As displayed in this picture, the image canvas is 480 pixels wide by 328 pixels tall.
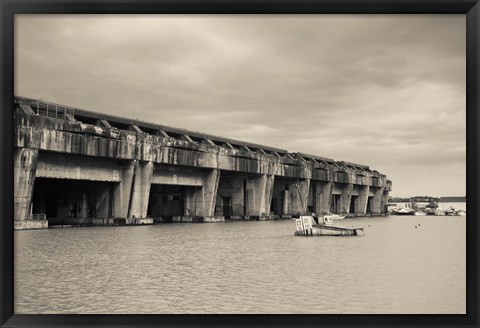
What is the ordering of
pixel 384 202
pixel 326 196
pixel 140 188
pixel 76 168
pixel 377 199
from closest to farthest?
pixel 76 168, pixel 140 188, pixel 326 196, pixel 377 199, pixel 384 202

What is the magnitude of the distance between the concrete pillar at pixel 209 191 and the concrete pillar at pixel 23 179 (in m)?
25.0

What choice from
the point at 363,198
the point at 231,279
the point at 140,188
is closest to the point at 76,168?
the point at 140,188

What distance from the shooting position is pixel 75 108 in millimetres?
46062

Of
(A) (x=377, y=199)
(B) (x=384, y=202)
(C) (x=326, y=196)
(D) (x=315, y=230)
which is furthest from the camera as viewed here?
(B) (x=384, y=202)

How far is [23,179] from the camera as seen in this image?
36344 millimetres

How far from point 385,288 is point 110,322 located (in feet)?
28.5

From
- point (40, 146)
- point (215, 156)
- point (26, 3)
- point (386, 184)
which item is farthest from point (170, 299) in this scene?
point (386, 184)

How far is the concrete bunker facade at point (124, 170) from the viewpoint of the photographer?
38.2 metres

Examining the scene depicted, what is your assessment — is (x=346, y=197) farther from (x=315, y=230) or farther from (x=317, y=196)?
(x=315, y=230)

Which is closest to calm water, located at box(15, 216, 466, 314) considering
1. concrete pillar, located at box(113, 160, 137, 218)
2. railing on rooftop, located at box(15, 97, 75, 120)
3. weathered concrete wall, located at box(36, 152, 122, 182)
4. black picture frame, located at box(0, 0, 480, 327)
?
black picture frame, located at box(0, 0, 480, 327)

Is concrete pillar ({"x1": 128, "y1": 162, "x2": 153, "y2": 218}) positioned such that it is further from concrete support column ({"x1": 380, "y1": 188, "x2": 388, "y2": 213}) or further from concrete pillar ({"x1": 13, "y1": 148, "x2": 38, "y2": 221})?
concrete support column ({"x1": 380, "y1": 188, "x2": 388, "y2": 213})

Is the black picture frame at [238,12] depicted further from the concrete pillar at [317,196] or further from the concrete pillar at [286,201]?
the concrete pillar at [317,196]

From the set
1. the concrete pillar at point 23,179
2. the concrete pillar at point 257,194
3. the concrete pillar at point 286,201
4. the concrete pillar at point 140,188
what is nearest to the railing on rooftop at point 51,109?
the concrete pillar at point 23,179

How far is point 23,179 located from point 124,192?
12.2m
